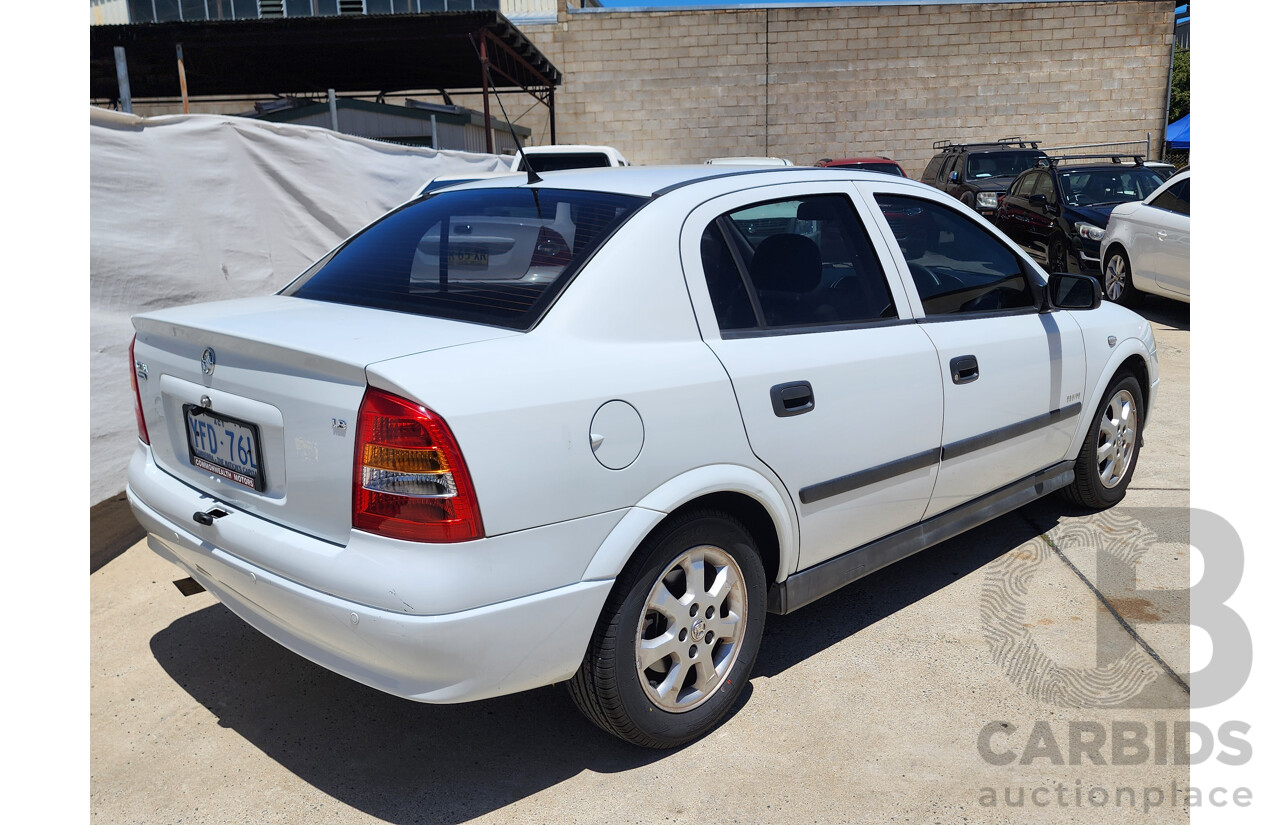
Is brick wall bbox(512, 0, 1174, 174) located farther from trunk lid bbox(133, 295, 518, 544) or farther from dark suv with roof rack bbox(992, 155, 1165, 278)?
trunk lid bbox(133, 295, 518, 544)

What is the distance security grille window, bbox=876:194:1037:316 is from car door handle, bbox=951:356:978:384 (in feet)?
0.63

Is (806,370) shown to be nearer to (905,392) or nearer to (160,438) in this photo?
(905,392)

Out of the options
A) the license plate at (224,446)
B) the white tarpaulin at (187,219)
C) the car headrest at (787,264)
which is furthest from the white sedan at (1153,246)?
the license plate at (224,446)

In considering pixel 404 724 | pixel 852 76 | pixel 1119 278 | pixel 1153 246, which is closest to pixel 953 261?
pixel 404 724

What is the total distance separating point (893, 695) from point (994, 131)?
26.3 metres

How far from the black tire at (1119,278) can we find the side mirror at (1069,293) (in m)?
7.19

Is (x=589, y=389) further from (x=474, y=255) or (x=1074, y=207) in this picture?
(x=1074, y=207)

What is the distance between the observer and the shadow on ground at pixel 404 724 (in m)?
2.69

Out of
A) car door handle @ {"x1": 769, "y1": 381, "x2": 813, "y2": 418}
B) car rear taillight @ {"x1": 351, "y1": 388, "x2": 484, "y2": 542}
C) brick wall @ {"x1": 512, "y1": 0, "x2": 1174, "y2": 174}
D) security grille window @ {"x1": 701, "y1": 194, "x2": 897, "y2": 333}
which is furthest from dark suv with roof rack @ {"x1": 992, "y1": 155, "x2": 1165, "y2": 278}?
brick wall @ {"x1": 512, "y1": 0, "x2": 1174, "y2": 174}

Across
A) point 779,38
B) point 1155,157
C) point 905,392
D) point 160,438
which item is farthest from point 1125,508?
point 1155,157

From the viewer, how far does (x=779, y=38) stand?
25.8 m

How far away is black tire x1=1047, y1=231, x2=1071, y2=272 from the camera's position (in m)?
12.1

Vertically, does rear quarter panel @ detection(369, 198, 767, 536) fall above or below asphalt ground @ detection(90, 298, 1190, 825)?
above

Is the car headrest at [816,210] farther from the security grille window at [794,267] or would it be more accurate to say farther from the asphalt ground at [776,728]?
the asphalt ground at [776,728]
